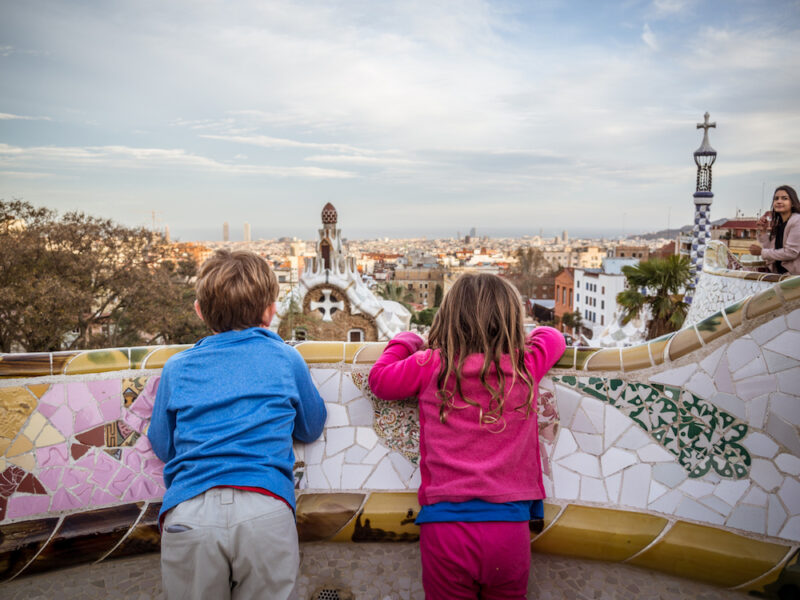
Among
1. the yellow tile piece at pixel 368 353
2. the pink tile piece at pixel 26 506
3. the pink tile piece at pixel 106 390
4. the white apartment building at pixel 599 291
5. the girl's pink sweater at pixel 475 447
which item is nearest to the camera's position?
the girl's pink sweater at pixel 475 447

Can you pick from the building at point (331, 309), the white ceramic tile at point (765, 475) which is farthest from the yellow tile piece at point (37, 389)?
the building at point (331, 309)

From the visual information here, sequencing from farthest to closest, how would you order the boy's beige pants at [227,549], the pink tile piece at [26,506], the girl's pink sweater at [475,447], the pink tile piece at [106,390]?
the pink tile piece at [106,390], the pink tile piece at [26,506], the girl's pink sweater at [475,447], the boy's beige pants at [227,549]

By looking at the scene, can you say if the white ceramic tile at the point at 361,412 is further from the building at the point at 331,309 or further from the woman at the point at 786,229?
the building at the point at 331,309

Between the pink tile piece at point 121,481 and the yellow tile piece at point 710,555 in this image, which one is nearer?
the yellow tile piece at point 710,555

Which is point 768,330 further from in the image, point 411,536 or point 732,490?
point 411,536

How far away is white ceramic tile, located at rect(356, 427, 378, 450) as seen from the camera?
241cm

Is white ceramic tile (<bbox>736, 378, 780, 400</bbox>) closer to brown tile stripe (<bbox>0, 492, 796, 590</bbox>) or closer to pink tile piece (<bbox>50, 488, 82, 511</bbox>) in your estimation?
brown tile stripe (<bbox>0, 492, 796, 590</bbox>)

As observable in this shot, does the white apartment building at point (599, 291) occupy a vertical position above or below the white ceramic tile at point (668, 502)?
below

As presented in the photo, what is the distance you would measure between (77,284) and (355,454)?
14.1 metres

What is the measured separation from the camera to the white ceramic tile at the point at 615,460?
7.41 ft

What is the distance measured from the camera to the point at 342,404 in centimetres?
245

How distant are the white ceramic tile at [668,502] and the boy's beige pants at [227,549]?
54.9 inches

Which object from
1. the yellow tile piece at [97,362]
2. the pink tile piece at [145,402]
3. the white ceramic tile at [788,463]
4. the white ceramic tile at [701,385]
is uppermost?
the yellow tile piece at [97,362]

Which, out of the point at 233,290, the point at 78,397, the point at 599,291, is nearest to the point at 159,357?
the point at 78,397
